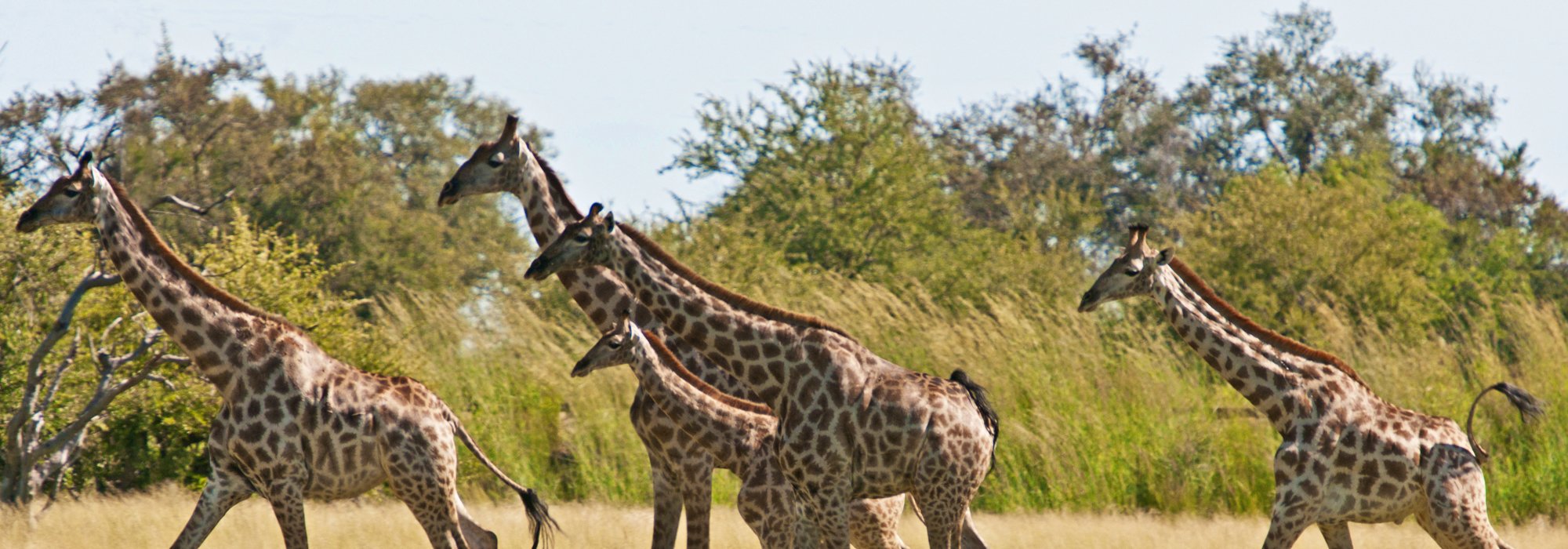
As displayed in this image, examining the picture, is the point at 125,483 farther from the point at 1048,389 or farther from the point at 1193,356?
the point at 1193,356

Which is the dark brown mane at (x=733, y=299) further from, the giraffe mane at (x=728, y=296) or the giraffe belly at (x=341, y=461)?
the giraffe belly at (x=341, y=461)

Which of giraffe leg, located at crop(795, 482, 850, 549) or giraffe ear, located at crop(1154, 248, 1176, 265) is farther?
giraffe ear, located at crop(1154, 248, 1176, 265)

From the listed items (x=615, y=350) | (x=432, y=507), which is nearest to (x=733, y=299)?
(x=615, y=350)

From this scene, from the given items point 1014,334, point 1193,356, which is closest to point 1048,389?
point 1014,334

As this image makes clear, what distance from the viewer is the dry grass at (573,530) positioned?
12.7m

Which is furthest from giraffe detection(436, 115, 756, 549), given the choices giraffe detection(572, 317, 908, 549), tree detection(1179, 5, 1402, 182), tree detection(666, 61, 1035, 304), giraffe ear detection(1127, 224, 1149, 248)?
tree detection(1179, 5, 1402, 182)

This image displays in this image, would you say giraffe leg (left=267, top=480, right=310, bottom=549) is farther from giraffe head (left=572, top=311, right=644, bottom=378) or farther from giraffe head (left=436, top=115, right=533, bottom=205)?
giraffe head (left=436, top=115, right=533, bottom=205)

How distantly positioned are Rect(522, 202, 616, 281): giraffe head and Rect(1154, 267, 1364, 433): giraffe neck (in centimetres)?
300

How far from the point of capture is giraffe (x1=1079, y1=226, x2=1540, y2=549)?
8797mm

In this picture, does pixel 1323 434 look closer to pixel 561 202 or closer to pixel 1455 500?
pixel 1455 500

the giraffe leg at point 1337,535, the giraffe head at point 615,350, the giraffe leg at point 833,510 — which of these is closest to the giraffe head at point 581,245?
the giraffe head at point 615,350

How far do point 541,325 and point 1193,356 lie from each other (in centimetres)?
780

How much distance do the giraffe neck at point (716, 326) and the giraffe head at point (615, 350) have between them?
392 mm

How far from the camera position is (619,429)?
18.0 m
